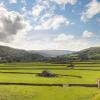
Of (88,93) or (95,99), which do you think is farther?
(88,93)

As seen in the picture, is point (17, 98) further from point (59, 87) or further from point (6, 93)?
point (59, 87)

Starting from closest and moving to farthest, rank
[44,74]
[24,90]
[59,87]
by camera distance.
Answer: [24,90] < [59,87] < [44,74]

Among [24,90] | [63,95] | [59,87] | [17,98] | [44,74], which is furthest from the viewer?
[44,74]

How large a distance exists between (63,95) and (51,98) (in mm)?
3009

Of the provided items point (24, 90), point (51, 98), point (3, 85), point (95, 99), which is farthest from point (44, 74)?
point (95, 99)

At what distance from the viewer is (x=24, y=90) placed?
4406cm

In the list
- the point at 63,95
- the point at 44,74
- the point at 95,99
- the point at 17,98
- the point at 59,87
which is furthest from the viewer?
the point at 44,74

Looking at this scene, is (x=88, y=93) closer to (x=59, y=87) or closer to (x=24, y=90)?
(x=59, y=87)

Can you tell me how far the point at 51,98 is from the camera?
125 ft

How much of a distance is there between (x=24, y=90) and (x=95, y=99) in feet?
47.6

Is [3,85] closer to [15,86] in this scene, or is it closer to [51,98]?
[15,86]

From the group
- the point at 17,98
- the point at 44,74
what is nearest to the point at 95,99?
the point at 17,98

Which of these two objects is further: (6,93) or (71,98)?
(6,93)

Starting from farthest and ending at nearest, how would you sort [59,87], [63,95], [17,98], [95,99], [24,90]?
[59,87]
[24,90]
[63,95]
[17,98]
[95,99]
